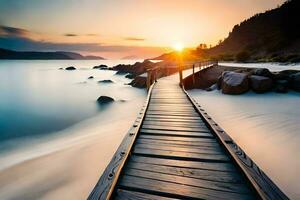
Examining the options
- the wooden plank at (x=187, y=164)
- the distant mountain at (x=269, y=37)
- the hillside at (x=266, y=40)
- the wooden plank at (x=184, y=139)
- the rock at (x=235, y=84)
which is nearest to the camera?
the wooden plank at (x=187, y=164)

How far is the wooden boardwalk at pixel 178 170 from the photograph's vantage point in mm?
2723

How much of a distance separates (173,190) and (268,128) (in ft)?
16.4

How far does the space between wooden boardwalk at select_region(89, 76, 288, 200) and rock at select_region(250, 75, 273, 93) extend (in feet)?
27.1

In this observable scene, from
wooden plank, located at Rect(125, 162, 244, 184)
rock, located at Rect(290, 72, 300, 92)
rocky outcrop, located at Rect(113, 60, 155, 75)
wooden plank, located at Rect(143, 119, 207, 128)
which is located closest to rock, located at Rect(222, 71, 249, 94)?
rock, located at Rect(290, 72, 300, 92)

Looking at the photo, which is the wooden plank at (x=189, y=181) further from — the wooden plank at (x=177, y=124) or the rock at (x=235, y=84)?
the rock at (x=235, y=84)

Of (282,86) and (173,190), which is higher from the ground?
(173,190)

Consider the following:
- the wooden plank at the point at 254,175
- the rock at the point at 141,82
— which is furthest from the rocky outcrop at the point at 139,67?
the wooden plank at the point at 254,175

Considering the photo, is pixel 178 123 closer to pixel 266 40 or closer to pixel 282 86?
pixel 282 86

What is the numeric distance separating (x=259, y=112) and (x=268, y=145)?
3431mm

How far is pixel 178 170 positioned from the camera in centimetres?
326

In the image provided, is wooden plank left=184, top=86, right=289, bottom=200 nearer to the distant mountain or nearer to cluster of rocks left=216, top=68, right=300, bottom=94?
cluster of rocks left=216, top=68, right=300, bottom=94

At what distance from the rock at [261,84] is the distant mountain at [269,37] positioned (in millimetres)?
15449

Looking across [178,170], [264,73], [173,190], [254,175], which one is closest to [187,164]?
[178,170]

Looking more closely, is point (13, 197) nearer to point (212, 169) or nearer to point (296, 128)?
point (212, 169)
